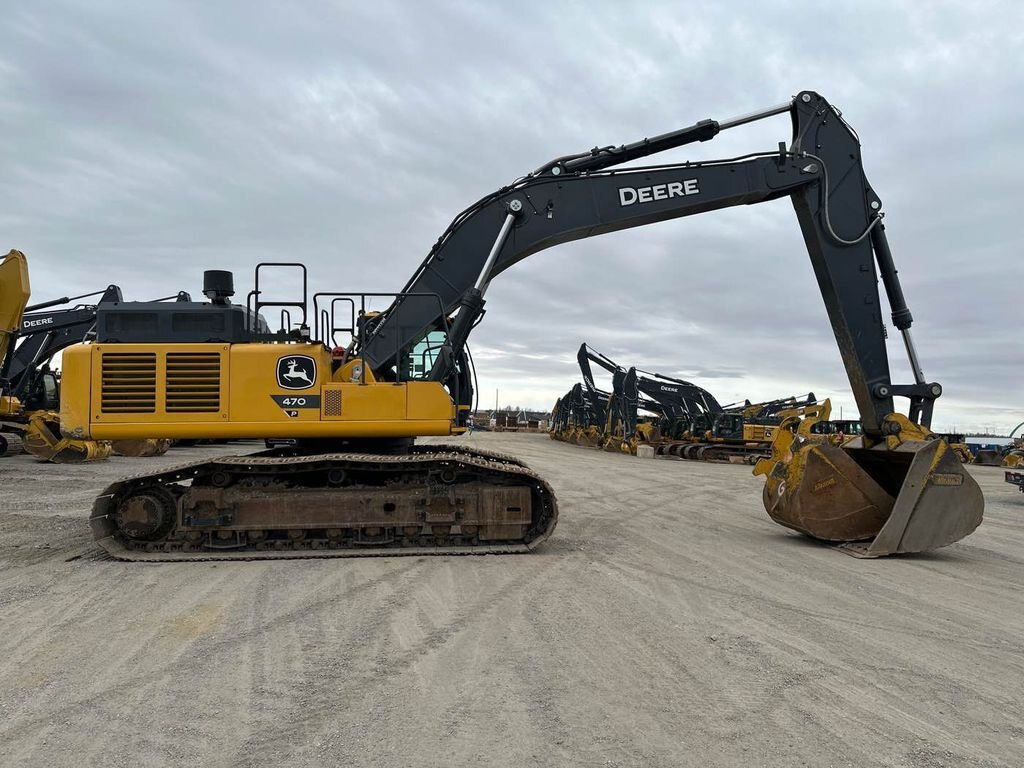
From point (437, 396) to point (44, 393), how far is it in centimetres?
2147

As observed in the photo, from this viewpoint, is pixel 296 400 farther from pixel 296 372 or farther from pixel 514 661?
pixel 514 661

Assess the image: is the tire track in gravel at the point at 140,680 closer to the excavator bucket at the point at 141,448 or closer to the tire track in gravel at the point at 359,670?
the tire track in gravel at the point at 359,670

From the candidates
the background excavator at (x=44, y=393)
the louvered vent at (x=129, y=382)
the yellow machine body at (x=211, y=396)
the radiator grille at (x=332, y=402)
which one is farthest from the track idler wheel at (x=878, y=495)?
the background excavator at (x=44, y=393)

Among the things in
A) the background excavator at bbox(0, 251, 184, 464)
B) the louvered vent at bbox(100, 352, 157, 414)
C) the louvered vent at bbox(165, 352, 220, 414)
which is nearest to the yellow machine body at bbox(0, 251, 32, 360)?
the background excavator at bbox(0, 251, 184, 464)

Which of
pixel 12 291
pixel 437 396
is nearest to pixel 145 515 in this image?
pixel 437 396

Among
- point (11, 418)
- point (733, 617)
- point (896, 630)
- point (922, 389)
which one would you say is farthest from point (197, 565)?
point (11, 418)

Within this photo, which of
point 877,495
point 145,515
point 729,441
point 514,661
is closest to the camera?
point 514,661

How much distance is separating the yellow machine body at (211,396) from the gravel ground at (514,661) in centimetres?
144

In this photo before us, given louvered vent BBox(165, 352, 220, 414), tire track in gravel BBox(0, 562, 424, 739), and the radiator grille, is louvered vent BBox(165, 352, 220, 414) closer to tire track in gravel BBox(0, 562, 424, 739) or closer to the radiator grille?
the radiator grille

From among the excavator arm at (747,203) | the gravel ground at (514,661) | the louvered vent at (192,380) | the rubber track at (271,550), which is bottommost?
the gravel ground at (514,661)

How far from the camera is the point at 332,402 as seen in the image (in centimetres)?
788

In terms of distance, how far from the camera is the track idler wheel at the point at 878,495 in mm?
8344

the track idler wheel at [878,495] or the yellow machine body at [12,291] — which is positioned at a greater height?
the yellow machine body at [12,291]

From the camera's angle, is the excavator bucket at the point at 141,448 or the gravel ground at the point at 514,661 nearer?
the gravel ground at the point at 514,661
